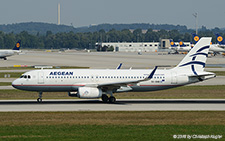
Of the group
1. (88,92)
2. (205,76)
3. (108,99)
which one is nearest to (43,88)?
(88,92)

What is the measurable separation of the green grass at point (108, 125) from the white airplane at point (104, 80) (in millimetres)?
7410

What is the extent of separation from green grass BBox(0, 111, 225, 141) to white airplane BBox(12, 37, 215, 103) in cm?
741

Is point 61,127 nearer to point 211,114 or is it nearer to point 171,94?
point 211,114

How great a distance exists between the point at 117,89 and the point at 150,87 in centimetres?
374

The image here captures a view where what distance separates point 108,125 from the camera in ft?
101

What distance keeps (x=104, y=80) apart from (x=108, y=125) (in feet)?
49.6

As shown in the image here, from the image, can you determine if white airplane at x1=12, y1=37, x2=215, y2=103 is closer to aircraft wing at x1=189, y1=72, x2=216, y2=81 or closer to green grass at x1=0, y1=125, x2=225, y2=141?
aircraft wing at x1=189, y1=72, x2=216, y2=81

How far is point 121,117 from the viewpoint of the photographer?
3459cm

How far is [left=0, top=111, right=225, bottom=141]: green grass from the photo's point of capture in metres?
26.2

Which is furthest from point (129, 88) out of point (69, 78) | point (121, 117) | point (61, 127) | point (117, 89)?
point (61, 127)

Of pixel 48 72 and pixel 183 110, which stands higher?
pixel 48 72

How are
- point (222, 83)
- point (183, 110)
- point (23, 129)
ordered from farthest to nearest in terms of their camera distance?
1. point (222, 83)
2. point (183, 110)
3. point (23, 129)

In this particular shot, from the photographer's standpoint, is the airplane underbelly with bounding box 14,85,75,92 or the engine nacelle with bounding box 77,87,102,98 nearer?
the engine nacelle with bounding box 77,87,102,98

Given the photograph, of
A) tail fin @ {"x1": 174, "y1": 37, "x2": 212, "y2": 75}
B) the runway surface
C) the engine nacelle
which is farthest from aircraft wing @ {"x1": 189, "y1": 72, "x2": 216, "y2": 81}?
the engine nacelle
